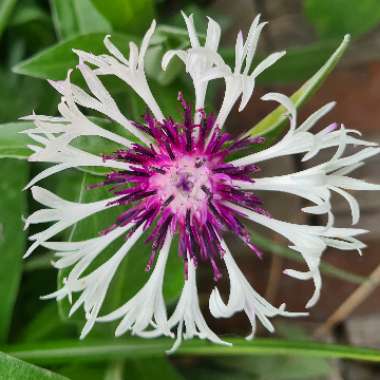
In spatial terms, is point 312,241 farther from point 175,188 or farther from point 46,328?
point 46,328

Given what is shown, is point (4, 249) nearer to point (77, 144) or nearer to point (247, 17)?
point (77, 144)

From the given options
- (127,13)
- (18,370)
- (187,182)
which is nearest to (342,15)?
(127,13)

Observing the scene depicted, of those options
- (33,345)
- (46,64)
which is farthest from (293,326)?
(46,64)

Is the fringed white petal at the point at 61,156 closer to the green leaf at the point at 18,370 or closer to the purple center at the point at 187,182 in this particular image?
the purple center at the point at 187,182

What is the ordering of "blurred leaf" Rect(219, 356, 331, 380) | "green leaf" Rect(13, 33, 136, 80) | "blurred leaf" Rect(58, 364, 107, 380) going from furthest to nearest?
"blurred leaf" Rect(219, 356, 331, 380) → "blurred leaf" Rect(58, 364, 107, 380) → "green leaf" Rect(13, 33, 136, 80)

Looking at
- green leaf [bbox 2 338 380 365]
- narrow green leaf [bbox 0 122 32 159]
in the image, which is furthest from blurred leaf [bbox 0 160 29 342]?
narrow green leaf [bbox 0 122 32 159]

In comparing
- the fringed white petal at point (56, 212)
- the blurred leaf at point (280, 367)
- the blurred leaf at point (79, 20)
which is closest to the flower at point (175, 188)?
the fringed white petal at point (56, 212)

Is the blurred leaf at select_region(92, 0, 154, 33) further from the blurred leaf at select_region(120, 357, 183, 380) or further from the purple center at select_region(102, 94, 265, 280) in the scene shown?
the blurred leaf at select_region(120, 357, 183, 380)
